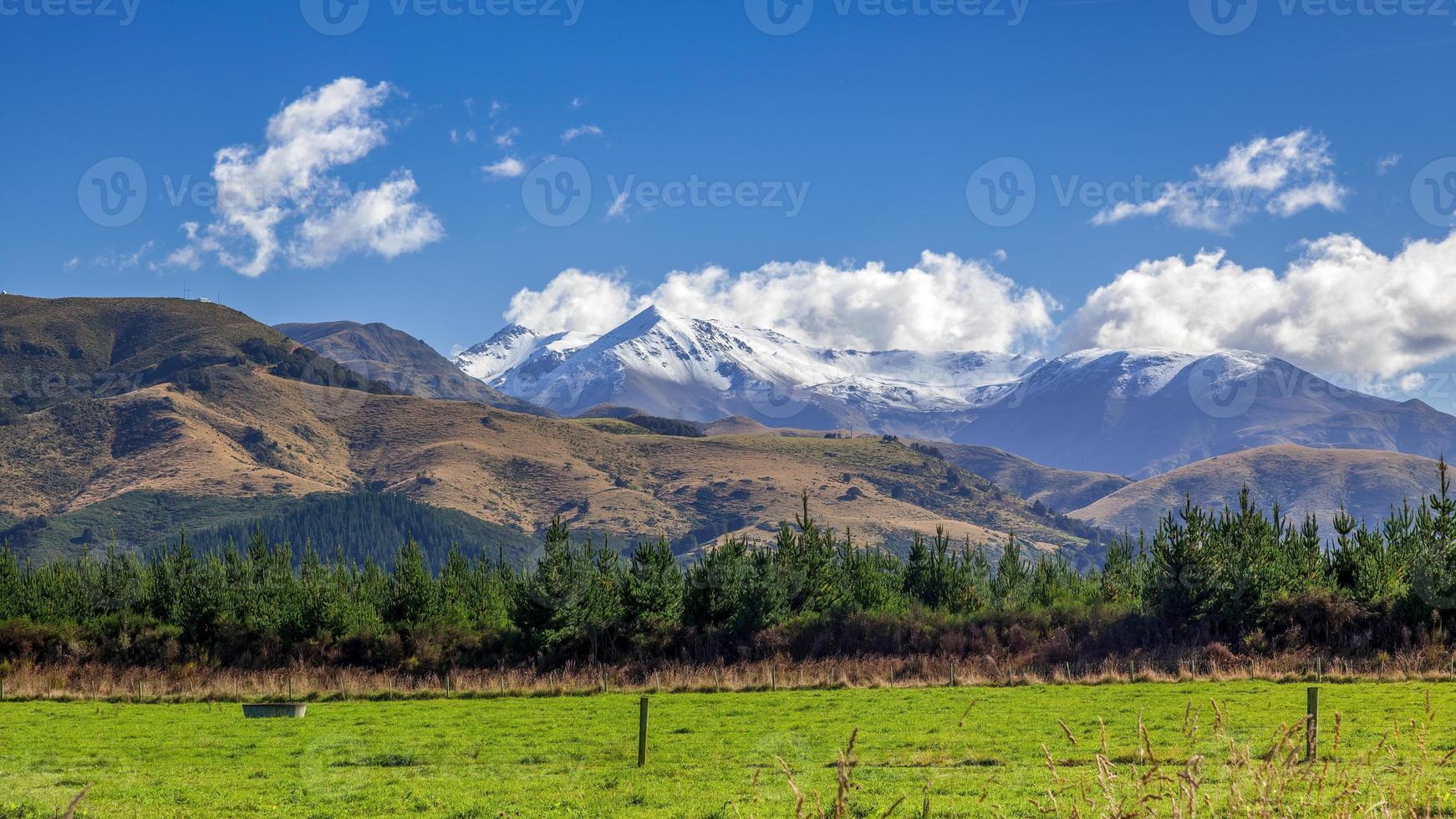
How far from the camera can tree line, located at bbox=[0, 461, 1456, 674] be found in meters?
51.1

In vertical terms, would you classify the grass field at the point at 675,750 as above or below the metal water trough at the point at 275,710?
above

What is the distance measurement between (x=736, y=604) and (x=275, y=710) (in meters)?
26.0

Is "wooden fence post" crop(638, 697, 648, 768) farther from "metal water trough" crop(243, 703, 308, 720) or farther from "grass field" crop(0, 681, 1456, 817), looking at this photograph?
"metal water trough" crop(243, 703, 308, 720)

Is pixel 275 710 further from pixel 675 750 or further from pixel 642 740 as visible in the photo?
pixel 642 740

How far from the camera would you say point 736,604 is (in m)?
61.0

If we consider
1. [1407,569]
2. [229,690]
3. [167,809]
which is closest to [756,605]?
[229,690]

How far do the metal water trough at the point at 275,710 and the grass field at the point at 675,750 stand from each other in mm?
764

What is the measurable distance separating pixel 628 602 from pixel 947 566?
826 inches

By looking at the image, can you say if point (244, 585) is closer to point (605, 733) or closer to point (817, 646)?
point (817, 646)

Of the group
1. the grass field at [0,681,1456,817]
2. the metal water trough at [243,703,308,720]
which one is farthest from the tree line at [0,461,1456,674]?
the metal water trough at [243,703,308,720]

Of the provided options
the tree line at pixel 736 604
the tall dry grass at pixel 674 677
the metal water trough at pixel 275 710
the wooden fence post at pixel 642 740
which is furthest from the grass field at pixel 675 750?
the tree line at pixel 736 604

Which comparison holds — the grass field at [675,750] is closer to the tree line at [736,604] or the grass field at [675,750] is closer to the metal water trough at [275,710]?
the metal water trough at [275,710]

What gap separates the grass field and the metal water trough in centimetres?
76

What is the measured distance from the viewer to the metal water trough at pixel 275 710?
135 ft
